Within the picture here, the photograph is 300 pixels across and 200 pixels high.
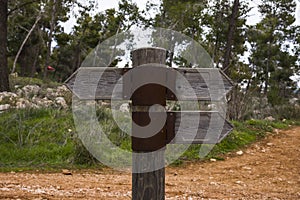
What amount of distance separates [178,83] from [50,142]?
13.7 ft

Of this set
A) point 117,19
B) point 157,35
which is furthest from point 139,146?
point 117,19

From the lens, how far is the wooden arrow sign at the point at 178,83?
1793 millimetres

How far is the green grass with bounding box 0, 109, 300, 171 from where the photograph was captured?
4859 millimetres

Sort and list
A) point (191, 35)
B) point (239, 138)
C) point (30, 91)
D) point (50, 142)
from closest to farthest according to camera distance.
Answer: point (50, 142), point (239, 138), point (30, 91), point (191, 35)

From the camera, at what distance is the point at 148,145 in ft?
5.74

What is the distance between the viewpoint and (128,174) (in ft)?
14.7

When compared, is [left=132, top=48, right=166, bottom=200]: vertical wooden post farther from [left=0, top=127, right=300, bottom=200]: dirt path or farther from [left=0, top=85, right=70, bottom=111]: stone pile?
[left=0, top=85, right=70, bottom=111]: stone pile

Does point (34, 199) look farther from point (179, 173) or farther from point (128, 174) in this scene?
point (179, 173)

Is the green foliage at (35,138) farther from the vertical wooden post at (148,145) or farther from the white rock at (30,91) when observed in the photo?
the vertical wooden post at (148,145)

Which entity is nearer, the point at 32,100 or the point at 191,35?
the point at 32,100

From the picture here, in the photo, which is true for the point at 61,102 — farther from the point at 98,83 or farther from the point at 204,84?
the point at 204,84

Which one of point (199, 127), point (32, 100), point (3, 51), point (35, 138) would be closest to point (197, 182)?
point (199, 127)

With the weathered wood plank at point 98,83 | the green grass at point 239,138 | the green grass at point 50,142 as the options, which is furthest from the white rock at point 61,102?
the weathered wood plank at point 98,83

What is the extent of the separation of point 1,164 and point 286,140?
529 cm
